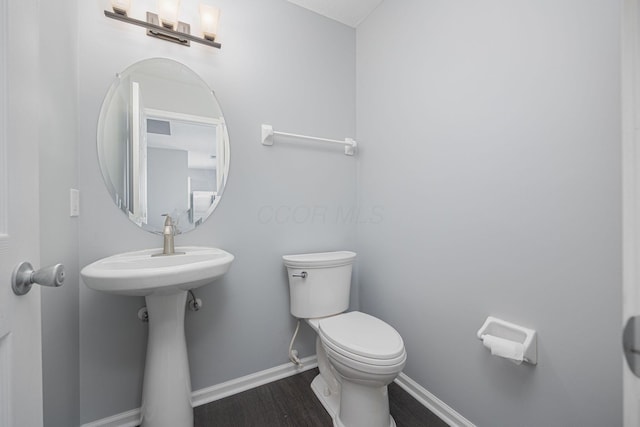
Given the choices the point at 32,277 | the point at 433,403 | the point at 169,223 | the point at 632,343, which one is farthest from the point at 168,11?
the point at 433,403

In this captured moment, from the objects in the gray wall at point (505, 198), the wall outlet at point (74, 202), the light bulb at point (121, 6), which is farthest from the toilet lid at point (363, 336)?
the light bulb at point (121, 6)

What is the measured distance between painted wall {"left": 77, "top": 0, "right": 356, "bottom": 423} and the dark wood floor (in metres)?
0.13

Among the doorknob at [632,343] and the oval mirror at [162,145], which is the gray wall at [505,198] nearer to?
the doorknob at [632,343]

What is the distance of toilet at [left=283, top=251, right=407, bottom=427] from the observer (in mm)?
1054

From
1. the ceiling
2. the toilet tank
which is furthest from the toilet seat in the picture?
the ceiling

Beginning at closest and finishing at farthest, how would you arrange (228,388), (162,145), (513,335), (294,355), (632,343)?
1. (632,343)
2. (513,335)
3. (162,145)
4. (228,388)
5. (294,355)

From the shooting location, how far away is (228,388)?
1444mm

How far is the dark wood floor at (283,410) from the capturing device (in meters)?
1.25

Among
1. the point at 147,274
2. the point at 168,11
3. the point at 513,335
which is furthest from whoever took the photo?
the point at 168,11

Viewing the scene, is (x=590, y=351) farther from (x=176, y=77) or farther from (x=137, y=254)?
(x=176, y=77)

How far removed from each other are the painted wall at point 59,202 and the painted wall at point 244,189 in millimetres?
67

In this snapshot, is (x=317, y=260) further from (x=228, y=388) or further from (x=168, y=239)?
(x=228, y=388)

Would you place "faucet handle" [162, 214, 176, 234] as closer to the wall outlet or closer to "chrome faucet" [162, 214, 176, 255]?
"chrome faucet" [162, 214, 176, 255]

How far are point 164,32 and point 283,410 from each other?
1.97 meters
